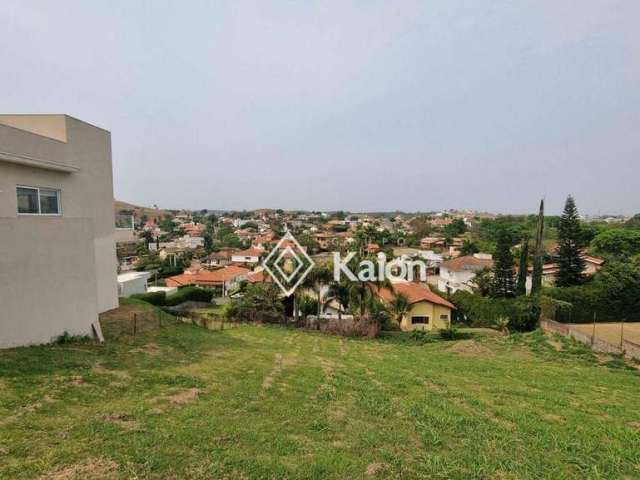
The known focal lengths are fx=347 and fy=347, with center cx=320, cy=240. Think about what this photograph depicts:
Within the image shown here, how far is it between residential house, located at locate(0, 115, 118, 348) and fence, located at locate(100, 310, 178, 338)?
4.19ft

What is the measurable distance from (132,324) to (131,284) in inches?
561

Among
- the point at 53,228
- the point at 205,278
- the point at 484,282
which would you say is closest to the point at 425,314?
the point at 484,282

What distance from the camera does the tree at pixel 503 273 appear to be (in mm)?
33750

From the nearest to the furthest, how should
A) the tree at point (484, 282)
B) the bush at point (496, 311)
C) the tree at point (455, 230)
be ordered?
the bush at point (496, 311) < the tree at point (484, 282) < the tree at point (455, 230)

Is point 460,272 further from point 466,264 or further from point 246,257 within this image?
point 246,257

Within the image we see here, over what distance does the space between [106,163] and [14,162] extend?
4.61 m

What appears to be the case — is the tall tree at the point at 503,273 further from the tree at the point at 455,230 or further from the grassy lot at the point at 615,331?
the tree at the point at 455,230

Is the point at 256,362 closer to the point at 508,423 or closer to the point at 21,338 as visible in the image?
the point at 21,338

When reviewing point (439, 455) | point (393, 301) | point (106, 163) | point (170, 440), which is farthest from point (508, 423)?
point (393, 301)

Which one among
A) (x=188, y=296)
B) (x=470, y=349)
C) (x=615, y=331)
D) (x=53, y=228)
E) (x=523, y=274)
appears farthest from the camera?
(x=188, y=296)

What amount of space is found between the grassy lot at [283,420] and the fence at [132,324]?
1.97 meters

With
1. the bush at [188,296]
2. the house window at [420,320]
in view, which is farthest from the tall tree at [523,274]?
the bush at [188,296]

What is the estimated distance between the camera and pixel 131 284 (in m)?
25.4

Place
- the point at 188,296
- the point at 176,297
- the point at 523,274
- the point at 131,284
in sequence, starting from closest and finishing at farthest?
1. the point at 131,284
2. the point at 176,297
3. the point at 523,274
4. the point at 188,296
